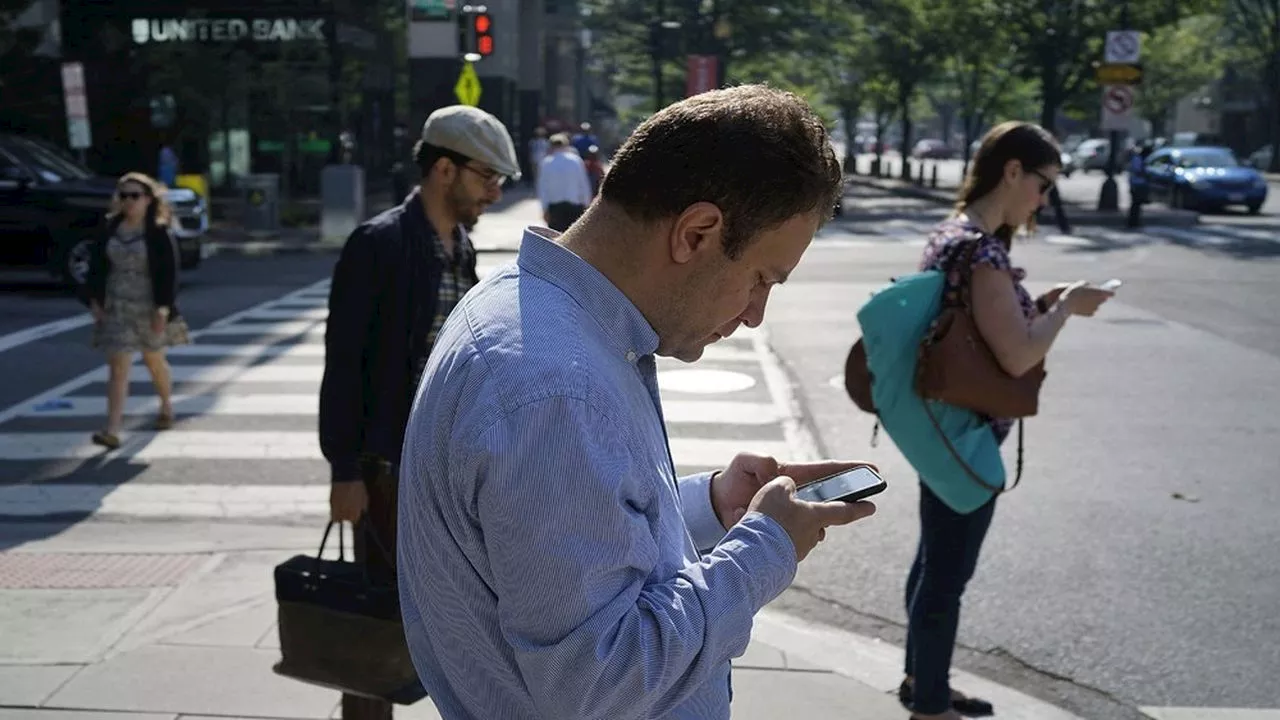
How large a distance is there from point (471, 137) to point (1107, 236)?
23596 millimetres

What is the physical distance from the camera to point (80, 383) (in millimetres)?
11031

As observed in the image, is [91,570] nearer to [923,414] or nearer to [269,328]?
[923,414]

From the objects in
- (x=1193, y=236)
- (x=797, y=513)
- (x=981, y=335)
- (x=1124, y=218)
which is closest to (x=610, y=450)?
(x=797, y=513)

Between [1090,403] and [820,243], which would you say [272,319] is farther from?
[820,243]

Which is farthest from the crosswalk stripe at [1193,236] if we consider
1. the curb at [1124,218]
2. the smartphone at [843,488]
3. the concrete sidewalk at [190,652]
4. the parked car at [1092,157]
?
the parked car at [1092,157]

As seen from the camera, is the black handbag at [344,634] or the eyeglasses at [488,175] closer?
the black handbag at [344,634]

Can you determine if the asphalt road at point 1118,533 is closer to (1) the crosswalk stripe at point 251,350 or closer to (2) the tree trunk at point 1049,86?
(1) the crosswalk stripe at point 251,350

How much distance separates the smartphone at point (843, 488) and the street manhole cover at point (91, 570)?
4.51m

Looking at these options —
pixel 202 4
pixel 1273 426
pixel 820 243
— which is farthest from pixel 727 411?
pixel 202 4

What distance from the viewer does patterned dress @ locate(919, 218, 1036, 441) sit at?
4008mm

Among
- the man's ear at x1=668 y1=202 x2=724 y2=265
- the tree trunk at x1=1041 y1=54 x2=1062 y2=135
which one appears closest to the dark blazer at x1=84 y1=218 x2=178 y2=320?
the man's ear at x1=668 y1=202 x2=724 y2=265

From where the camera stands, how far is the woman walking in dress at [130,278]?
887 cm

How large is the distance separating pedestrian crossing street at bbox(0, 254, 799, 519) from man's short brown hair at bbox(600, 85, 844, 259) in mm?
5980

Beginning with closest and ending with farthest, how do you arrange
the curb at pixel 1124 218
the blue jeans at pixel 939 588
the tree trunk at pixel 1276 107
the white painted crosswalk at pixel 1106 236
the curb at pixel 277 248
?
the blue jeans at pixel 939 588
the curb at pixel 277 248
the white painted crosswalk at pixel 1106 236
the curb at pixel 1124 218
the tree trunk at pixel 1276 107
